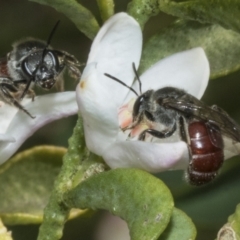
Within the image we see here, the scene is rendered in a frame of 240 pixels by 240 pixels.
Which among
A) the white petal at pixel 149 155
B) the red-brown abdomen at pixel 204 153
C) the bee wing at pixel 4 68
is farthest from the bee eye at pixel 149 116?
the bee wing at pixel 4 68

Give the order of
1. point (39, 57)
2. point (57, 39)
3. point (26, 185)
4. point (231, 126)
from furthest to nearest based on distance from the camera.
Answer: point (57, 39) < point (26, 185) < point (39, 57) < point (231, 126)

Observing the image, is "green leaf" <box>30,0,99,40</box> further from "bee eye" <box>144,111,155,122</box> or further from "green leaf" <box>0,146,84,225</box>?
"green leaf" <box>0,146,84,225</box>

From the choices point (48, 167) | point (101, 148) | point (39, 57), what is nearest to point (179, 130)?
point (101, 148)

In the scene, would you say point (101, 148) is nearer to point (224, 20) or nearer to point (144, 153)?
point (144, 153)

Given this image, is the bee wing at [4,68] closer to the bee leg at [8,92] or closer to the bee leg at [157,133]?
the bee leg at [8,92]

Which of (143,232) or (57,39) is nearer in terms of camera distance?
(143,232)

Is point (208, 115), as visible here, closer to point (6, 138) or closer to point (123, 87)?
point (123, 87)

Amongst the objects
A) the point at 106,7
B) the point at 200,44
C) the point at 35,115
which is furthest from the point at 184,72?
the point at 35,115

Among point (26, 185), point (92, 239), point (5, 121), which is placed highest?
Result: point (5, 121)
